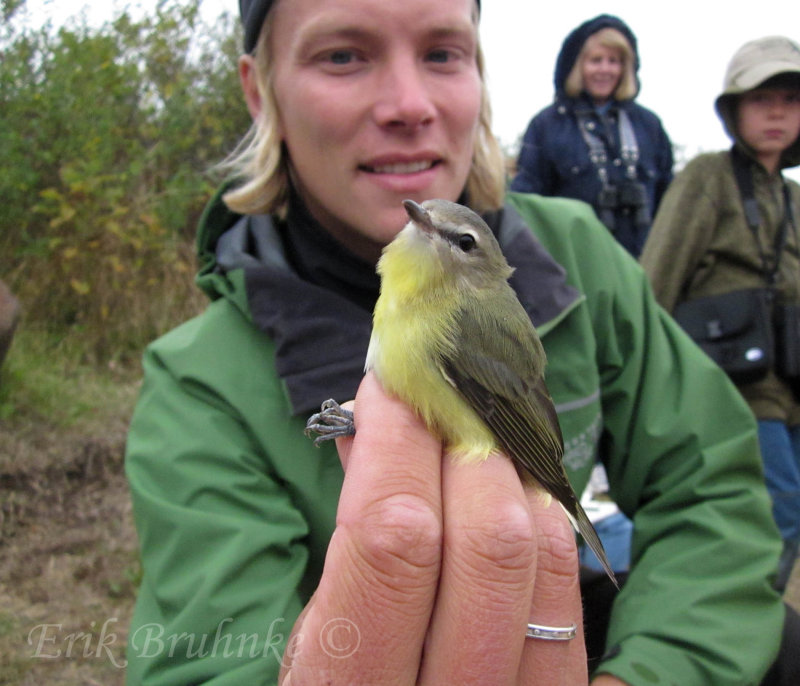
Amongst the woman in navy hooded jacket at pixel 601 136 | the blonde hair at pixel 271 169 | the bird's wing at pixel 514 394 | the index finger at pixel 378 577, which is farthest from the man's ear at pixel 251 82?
the woman in navy hooded jacket at pixel 601 136

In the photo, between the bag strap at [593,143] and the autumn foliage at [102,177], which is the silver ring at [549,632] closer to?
the bag strap at [593,143]

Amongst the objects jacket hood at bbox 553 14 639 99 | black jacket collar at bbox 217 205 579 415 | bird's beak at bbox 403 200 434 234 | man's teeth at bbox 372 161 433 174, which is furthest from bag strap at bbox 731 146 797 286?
bird's beak at bbox 403 200 434 234

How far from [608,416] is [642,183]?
279 cm

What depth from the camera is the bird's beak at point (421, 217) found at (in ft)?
5.60

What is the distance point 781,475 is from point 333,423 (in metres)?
2.63

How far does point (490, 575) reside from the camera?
4.14 feet

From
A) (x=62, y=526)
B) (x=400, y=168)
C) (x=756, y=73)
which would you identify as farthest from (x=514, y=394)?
(x=62, y=526)

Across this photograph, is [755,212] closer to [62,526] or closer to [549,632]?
[549,632]

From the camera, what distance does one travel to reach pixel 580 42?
4.63 m

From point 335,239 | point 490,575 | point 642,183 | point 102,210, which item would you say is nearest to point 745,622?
point 490,575

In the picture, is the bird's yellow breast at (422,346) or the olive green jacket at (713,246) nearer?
the bird's yellow breast at (422,346)

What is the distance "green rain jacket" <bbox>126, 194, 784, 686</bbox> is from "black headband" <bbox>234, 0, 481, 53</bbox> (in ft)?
1.94

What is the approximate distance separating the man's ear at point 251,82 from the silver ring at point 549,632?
194 cm

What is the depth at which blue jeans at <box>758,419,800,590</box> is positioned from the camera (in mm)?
3318
